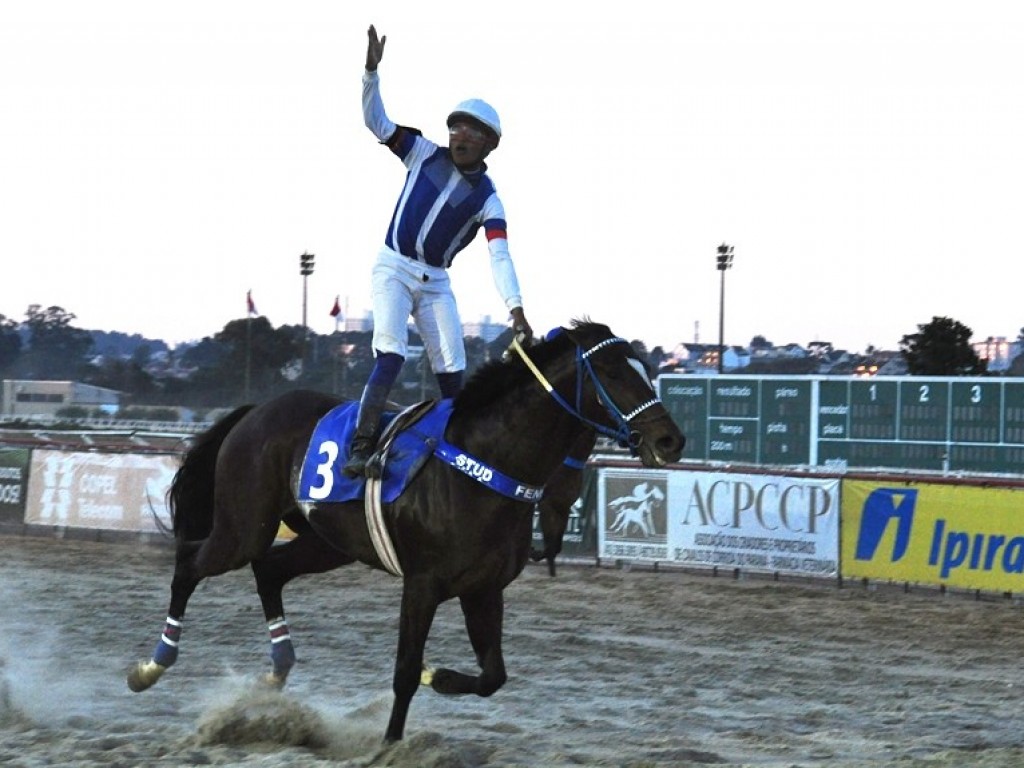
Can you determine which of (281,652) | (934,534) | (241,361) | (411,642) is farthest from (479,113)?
(241,361)

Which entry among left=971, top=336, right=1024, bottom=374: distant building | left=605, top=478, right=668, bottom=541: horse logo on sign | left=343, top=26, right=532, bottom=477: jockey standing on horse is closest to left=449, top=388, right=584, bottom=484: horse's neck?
left=343, top=26, right=532, bottom=477: jockey standing on horse

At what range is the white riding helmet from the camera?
7.25 meters

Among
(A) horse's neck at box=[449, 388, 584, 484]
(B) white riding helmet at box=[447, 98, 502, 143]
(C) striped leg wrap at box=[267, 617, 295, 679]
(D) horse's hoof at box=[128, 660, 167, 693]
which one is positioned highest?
(B) white riding helmet at box=[447, 98, 502, 143]

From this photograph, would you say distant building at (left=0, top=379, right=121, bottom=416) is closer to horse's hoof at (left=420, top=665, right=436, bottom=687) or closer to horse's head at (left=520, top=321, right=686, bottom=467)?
horse's hoof at (left=420, top=665, right=436, bottom=687)

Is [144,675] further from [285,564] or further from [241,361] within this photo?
[241,361]

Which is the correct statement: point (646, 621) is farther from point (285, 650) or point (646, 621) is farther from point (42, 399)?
point (42, 399)

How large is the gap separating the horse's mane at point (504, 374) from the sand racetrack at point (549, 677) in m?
1.60

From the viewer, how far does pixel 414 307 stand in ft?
25.5

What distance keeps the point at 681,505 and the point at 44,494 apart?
9.83 metres

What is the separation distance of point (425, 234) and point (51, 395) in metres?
70.8

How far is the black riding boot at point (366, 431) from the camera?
24.1 ft

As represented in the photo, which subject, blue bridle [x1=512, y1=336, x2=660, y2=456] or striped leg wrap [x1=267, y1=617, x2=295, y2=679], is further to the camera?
striped leg wrap [x1=267, y1=617, x2=295, y2=679]

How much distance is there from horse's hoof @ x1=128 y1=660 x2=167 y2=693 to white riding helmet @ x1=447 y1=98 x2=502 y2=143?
3.42m

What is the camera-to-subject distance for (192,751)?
693cm
